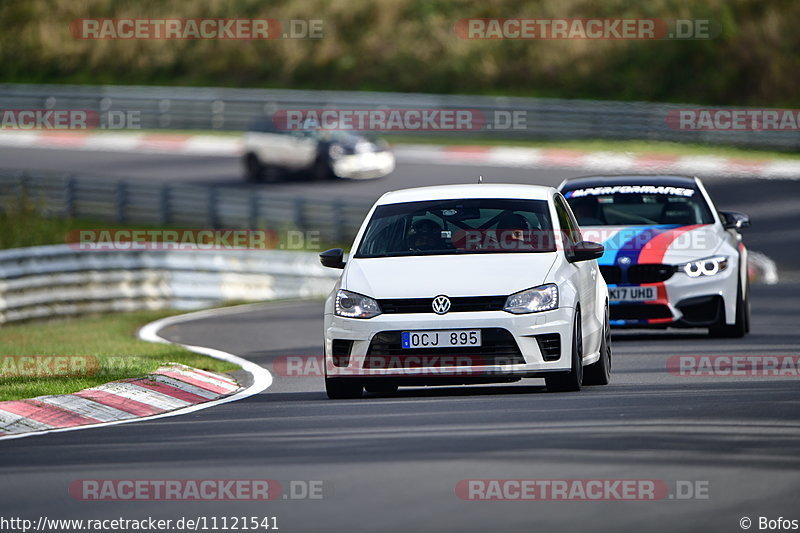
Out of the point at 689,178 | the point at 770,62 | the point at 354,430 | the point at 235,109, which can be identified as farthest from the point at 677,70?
the point at 354,430

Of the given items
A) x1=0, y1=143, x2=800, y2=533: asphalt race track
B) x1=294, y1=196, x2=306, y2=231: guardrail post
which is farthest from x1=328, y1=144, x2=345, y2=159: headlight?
x1=0, y1=143, x2=800, y2=533: asphalt race track

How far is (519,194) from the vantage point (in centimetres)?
1246

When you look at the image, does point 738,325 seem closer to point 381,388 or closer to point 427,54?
point 381,388

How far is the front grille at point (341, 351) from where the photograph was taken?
11320mm

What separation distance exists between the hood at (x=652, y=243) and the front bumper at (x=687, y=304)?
232 millimetres

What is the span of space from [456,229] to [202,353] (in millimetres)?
4477

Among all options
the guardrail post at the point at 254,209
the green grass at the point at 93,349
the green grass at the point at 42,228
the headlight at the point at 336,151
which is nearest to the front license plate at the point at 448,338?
the green grass at the point at 93,349

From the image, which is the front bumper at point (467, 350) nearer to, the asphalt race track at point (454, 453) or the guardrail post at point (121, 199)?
the asphalt race track at point (454, 453)

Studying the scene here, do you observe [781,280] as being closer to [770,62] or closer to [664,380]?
[664,380]

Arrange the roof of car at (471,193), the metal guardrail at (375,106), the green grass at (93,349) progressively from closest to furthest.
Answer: the roof of car at (471,193) < the green grass at (93,349) < the metal guardrail at (375,106)

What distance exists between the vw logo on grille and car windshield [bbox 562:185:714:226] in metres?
5.56

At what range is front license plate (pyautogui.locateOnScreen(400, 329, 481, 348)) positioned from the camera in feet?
Answer: 36.2

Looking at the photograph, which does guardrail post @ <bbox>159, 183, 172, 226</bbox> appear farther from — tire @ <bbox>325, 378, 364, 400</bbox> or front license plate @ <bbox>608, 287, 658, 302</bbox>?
tire @ <bbox>325, 378, 364, 400</bbox>

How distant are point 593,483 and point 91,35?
48.9 metres
